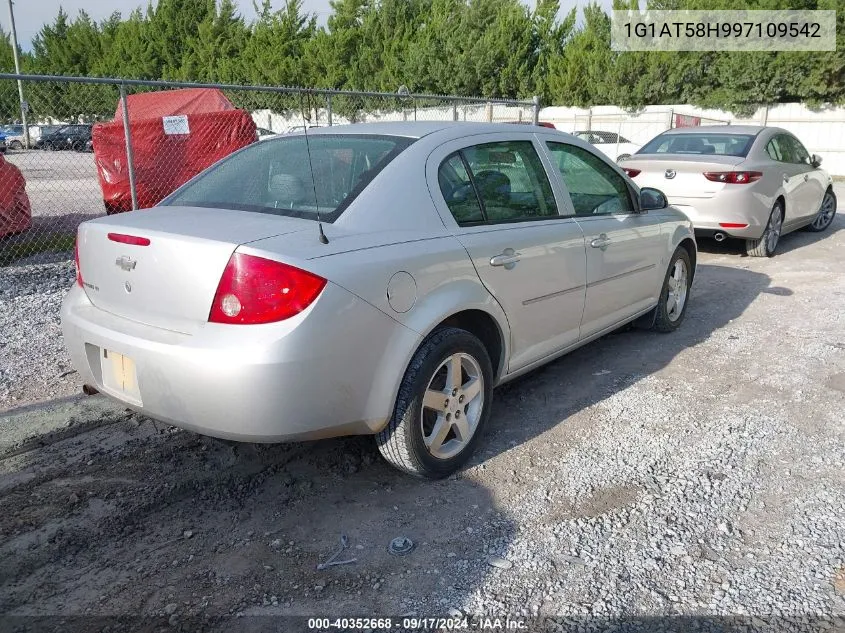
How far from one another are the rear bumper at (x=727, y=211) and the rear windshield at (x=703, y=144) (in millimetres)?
709

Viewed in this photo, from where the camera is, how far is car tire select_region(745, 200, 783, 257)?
848cm

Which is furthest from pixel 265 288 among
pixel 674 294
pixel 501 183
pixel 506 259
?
pixel 674 294

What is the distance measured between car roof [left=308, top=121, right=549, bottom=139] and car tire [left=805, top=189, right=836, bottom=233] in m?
8.80

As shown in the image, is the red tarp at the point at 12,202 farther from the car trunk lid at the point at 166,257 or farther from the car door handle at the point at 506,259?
the car door handle at the point at 506,259

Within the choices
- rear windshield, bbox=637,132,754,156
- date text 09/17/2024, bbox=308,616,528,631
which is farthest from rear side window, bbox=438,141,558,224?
rear windshield, bbox=637,132,754,156

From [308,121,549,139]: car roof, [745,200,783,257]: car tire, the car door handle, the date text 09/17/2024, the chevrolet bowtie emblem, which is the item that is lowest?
the date text 09/17/2024

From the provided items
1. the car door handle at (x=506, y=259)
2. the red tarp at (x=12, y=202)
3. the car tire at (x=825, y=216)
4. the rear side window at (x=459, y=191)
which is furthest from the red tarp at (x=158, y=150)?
the car tire at (x=825, y=216)

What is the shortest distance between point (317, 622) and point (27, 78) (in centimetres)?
486

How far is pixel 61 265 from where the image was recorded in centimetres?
728

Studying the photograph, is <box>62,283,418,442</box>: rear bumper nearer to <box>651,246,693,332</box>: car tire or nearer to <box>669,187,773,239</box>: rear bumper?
<box>651,246,693,332</box>: car tire

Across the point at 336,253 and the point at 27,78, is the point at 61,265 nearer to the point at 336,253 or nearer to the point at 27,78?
the point at 27,78

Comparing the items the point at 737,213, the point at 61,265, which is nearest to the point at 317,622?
the point at 61,265

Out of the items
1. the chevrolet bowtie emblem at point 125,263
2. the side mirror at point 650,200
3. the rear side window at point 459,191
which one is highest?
the rear side window at point 459,191

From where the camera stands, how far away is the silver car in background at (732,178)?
7.79 meters
